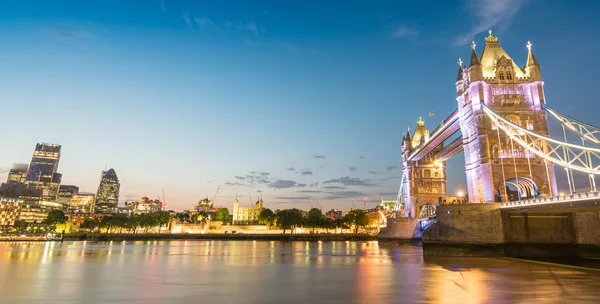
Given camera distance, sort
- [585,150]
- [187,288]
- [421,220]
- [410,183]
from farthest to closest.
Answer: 1. [410,183]
2. [421,220]
3. [585,150]
4. [187,288]

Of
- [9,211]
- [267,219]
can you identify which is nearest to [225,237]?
[267,219]

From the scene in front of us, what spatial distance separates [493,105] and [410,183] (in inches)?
1823

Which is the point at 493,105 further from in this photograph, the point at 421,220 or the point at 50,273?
the point at 50,273

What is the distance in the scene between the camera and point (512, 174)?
4466 centimetres

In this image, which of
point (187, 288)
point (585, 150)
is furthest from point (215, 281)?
point (585, 150)

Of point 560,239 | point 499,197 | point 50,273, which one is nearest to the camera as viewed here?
point 50,273

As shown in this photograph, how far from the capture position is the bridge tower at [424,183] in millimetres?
88562

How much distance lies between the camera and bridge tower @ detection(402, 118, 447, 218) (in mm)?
88562

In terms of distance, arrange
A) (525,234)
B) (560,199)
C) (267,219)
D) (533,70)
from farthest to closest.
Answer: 1. (267,219)
2. (533,70)
3. (525,234)
4. (560,199)

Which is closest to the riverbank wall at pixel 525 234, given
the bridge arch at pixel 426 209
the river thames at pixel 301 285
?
the river thames at pixel 301 285

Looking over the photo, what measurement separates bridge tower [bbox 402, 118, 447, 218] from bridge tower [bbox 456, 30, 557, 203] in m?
39.3

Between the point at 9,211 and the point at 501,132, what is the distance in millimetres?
205378

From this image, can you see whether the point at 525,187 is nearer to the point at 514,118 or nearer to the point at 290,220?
the point at 514,118

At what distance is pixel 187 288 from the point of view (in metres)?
21.6
